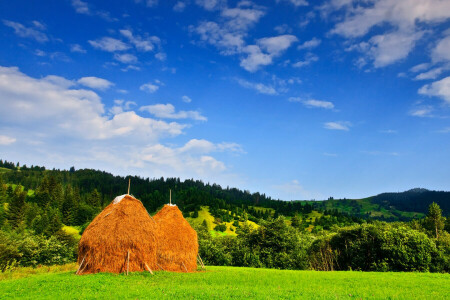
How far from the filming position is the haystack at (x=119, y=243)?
84.3 feet

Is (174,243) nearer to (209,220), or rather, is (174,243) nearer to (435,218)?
(435,218)

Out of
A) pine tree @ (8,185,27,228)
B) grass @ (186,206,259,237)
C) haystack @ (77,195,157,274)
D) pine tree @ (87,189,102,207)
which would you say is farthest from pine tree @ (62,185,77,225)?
haystack @ (77,195,157,274)

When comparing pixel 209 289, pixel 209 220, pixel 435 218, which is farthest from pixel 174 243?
pixel 209 220

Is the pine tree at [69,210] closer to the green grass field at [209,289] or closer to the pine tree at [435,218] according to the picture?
the green grass field at [209,289]

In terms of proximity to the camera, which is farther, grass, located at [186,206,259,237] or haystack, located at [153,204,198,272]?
grass, located at [186,206,259,237]

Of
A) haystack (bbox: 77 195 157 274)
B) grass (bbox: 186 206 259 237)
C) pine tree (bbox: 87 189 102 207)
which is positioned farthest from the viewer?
grass (bbox: 186 206 259 237)

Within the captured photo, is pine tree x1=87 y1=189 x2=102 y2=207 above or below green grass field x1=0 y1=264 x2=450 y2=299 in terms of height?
above

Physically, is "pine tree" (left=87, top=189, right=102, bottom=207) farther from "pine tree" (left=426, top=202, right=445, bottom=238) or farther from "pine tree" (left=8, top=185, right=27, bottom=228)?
"pine tree" (left=426, top=202, right=445, bottom=238)

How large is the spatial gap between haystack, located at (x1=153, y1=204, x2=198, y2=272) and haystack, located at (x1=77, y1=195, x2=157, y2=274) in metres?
1.92

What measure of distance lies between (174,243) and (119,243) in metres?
6.58

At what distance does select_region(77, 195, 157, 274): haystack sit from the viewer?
2570cm

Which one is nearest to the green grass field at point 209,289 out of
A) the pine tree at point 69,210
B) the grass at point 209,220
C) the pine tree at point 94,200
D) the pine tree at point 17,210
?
the pine tree at point 17,210

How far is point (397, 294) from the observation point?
55.1 ft

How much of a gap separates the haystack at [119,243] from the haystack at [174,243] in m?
1.92
